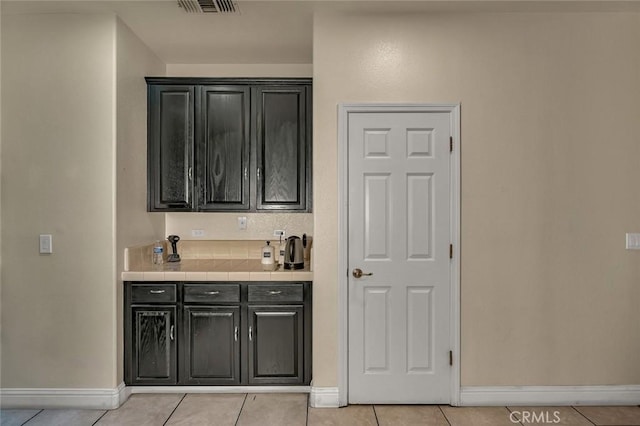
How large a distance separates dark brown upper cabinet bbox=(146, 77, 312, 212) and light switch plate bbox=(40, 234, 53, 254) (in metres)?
0.77

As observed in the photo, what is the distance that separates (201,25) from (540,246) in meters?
2.84

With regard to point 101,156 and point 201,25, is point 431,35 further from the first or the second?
point 101,156

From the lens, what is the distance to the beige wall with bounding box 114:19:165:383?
307cm

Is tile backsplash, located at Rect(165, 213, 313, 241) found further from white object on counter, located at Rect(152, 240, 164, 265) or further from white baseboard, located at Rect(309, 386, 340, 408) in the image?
white baseboard, located at Rect(309, 386, 340, 408)

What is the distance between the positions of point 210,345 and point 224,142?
1.56 meters

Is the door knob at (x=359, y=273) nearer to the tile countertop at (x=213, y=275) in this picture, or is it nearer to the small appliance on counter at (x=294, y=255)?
the tile countertop at (x=213, y=275)

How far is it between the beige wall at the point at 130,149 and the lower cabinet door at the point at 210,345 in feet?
1.53

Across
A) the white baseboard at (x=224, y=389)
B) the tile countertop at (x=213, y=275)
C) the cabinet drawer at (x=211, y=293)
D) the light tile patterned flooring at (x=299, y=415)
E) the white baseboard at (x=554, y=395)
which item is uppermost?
the tile countertop at (x=213, y=275)

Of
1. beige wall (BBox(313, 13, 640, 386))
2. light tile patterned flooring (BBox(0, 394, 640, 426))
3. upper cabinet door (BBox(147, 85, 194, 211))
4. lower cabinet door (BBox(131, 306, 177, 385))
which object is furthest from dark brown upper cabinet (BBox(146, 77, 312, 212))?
light tile patterned flooring (BBox(0, 394, 640, 426))

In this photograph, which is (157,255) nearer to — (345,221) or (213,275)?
(213,275)

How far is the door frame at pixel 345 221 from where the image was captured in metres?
2.98

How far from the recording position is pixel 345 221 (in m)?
3.01

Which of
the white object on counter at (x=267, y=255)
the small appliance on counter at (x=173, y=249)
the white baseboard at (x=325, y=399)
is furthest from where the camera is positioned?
the small appliance on counter at (x=173, y=249)
